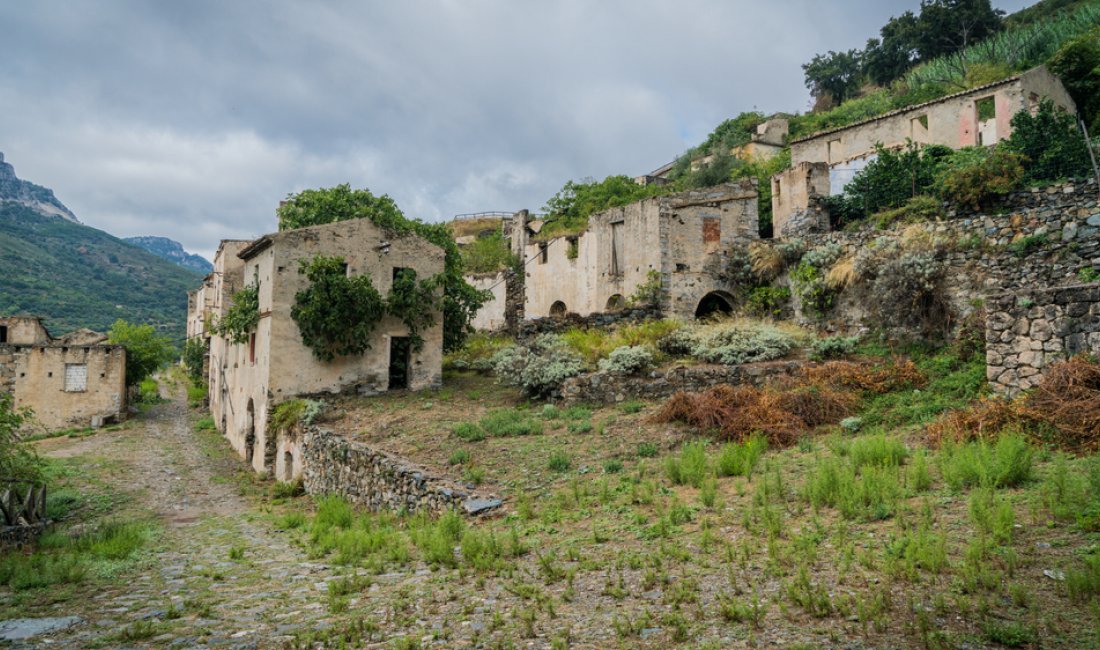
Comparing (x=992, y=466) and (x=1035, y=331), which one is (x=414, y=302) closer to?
(x=1035, y=331)

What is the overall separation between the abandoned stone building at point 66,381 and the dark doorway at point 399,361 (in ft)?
51.9

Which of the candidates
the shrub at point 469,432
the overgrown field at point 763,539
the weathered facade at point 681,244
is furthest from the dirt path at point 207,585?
the weathered facade at point 681,244

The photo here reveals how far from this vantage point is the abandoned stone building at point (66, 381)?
88.5ft

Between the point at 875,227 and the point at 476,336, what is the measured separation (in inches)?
562

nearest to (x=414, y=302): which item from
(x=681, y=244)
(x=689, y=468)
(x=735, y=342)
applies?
(x=735, y=342)

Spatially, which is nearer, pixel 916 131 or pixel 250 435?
pixel 250 435

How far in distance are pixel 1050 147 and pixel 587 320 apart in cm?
1444

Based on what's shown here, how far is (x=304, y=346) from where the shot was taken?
19031 mm

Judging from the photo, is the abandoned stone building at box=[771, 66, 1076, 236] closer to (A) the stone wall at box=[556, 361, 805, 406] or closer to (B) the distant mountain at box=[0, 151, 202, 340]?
(A) the stone wall at box=[556, 361, 805, 406]

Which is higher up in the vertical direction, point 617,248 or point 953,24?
point 953,24

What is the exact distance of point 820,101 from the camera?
5762 cm

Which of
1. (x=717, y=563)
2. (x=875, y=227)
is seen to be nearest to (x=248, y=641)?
(x=717, y=563)

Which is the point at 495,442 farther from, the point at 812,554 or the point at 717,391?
the point at 812,554

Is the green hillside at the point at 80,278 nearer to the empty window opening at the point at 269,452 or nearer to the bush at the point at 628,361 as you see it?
the empty window opening at the point at 269,452
